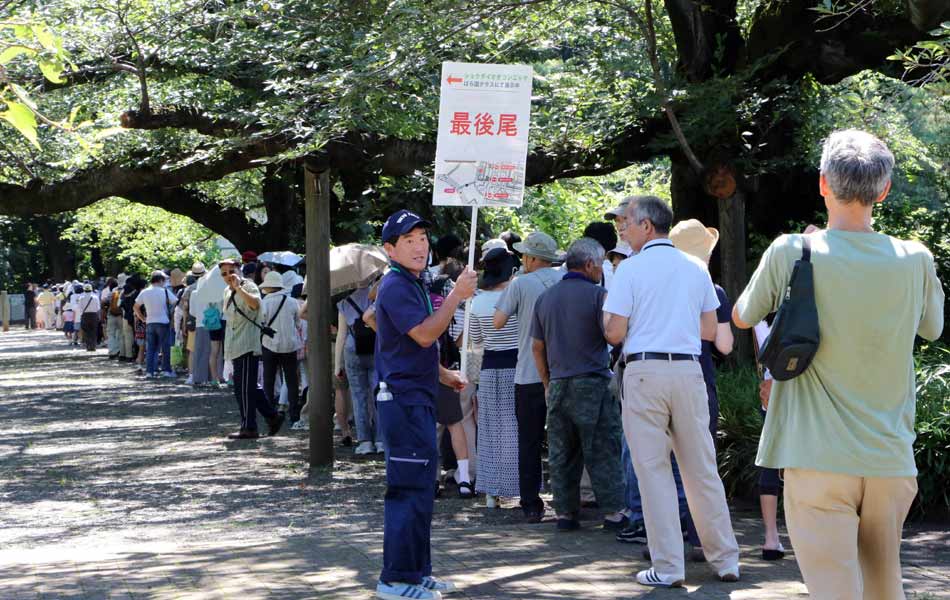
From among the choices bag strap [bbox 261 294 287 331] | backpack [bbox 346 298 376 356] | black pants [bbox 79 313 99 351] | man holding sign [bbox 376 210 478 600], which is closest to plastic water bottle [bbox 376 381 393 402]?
man holding sign [bbox 376 210 478 600]

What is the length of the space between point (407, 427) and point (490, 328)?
12.0ft

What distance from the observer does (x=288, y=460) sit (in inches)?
525

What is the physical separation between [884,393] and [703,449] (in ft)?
9.36

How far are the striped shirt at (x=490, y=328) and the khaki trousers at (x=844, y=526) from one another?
556 centimetres

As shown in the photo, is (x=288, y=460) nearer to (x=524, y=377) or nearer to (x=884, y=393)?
(x=524, y=377)

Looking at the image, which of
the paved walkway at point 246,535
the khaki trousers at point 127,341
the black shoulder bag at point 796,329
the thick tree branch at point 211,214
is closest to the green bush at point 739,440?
the paved walkway at point 246,535

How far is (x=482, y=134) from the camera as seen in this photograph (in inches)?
336

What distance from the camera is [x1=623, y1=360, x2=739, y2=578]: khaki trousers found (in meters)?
7.01

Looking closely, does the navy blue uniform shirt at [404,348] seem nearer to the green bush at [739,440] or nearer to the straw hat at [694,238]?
the straw hat at [694,238]

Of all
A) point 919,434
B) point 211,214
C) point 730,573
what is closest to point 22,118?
point 730,573

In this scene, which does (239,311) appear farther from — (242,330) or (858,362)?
(858,362)

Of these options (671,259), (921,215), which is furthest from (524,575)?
(921,215)

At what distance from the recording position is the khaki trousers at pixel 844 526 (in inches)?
168

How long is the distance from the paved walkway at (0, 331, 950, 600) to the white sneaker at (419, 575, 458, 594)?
130mm
